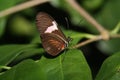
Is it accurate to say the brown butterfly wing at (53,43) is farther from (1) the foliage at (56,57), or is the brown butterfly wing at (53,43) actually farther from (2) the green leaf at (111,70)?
(2) the green leaf at (111,70)

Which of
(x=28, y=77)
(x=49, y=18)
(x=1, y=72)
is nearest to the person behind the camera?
(x=28, y=77)

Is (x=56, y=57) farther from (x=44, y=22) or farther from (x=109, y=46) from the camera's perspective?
(x=109, y=46)

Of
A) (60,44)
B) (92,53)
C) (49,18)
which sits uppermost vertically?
(49,18)

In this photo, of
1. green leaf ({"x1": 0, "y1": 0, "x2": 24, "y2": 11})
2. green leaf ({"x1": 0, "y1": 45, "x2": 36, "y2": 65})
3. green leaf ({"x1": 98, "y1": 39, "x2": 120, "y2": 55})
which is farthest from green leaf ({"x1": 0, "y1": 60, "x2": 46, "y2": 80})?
green leaf ({"x1": 98, "y1": 39, "x2": 120, "y2": 55})

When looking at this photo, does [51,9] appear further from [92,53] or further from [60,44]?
[60,44]

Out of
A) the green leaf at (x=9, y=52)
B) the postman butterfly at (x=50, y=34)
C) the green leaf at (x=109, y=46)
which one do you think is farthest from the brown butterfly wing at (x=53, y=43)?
the green leaf at (x=109, y=46)

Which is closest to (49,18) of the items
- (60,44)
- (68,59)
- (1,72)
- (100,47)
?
(60,44)
